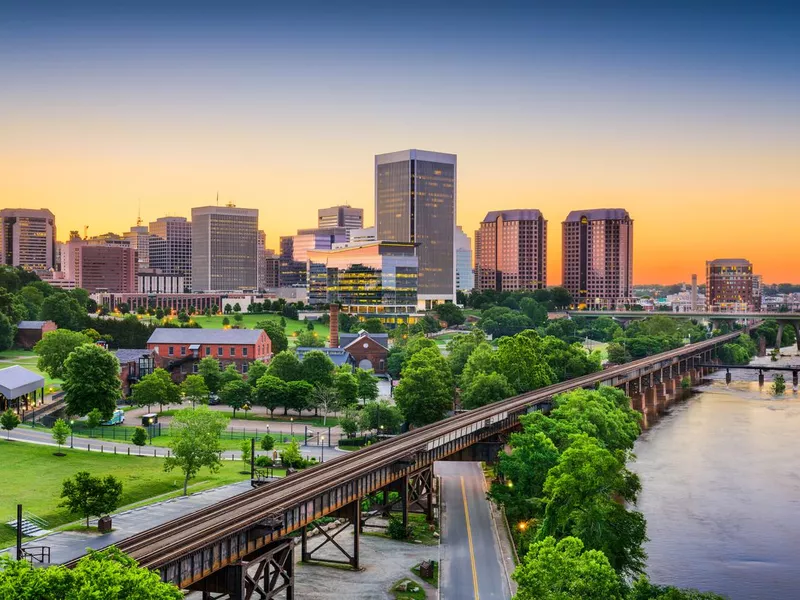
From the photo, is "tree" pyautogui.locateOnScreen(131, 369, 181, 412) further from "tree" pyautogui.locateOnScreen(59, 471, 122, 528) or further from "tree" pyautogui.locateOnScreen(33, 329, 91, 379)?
"tree" pyautogui.locateOnScreen(59, 471, 122, 528)

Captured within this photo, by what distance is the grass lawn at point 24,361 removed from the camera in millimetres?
124188

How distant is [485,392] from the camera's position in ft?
355

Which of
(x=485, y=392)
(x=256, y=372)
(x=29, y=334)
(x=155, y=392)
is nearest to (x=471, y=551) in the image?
Result: (x=485, y=392)

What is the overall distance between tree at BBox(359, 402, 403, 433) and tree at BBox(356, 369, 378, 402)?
17804 millimetres

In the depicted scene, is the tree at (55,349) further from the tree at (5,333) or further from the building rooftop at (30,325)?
the building rooftop at (30,325)

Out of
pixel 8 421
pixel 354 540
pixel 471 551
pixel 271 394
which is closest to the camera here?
pixel 354 540

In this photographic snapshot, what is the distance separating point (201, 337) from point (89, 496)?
85.8m

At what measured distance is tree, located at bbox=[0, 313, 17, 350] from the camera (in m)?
150

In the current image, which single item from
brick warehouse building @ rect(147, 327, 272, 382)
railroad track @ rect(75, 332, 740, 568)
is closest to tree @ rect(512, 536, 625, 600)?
railroad track @ rect(75, 332, 740, 568)

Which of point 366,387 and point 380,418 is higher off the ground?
point 366,387

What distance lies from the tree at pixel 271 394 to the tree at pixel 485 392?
79.0ft

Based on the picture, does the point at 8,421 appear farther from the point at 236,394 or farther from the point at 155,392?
the point at 236,394

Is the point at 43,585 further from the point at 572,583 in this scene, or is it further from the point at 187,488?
the point at 187,488

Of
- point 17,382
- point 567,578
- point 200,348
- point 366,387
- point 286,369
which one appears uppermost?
point 200,348
